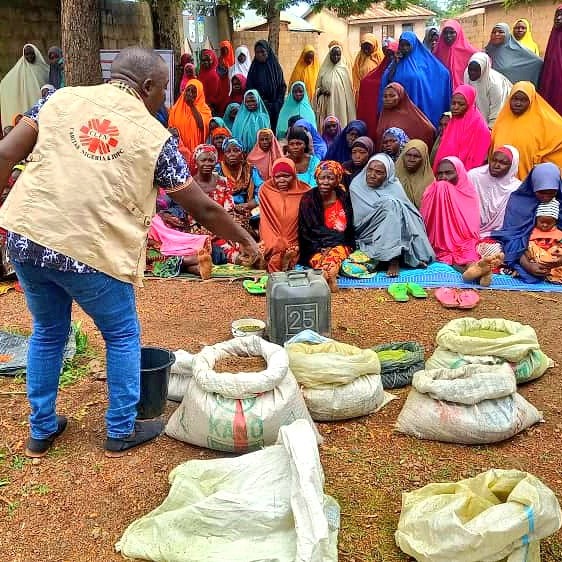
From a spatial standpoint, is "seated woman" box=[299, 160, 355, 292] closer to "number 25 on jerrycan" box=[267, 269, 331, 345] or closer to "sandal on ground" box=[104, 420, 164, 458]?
"number 25 on jerrycan" box=[267, 269, 331, 345]

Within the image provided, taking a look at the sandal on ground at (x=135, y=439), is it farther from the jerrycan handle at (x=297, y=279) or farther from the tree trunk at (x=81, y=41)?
the tree trunk at (x=81, y=41)

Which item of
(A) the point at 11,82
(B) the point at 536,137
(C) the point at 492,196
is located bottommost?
(C) the point at 492,196

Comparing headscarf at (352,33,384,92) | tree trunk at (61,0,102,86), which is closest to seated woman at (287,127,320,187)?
tree trunk at (61,0,102,86)

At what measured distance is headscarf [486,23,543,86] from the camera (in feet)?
27.9

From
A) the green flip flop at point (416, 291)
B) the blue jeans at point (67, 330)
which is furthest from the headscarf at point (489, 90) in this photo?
the blue jeans at point (67, 330)

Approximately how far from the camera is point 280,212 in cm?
592

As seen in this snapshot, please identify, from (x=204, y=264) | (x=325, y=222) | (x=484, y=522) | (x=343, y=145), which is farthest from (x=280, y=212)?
(x=484, y=522)

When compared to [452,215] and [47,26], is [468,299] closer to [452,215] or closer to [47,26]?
[452,215]

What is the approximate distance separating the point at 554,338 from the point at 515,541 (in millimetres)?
2528

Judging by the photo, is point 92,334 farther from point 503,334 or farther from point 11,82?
point 11,82

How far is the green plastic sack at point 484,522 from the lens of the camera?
1.92 meters

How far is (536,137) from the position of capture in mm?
6770

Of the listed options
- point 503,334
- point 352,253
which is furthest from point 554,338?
point 352,253

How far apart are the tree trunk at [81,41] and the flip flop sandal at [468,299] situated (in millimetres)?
4171
